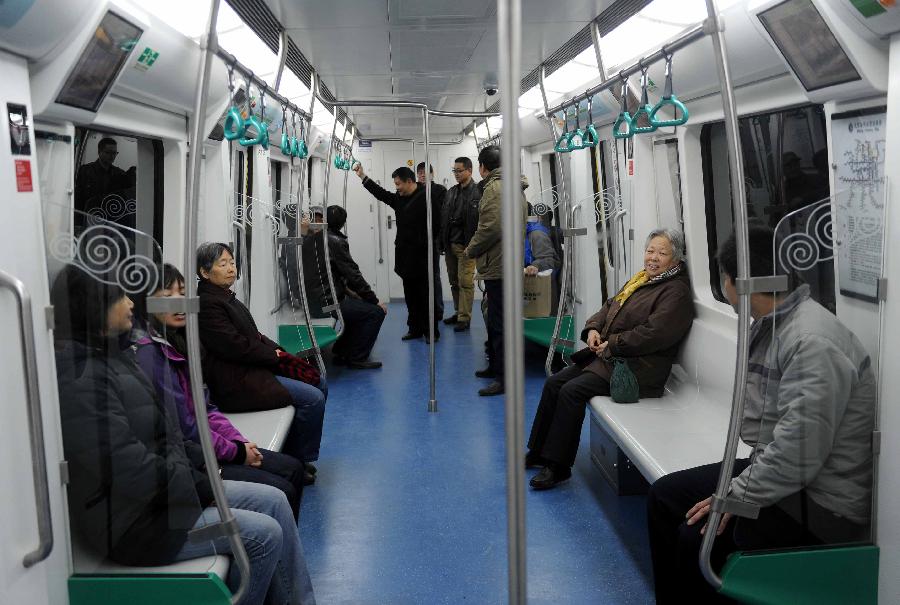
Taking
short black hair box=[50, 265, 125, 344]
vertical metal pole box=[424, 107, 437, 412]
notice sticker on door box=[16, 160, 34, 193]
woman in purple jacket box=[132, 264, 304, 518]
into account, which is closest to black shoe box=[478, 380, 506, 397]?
vertical metal pole box=[424, 107, 437, 412]

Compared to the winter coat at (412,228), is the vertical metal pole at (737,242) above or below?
below

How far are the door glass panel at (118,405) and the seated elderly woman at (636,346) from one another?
7.77 feet

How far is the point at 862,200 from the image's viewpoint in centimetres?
253

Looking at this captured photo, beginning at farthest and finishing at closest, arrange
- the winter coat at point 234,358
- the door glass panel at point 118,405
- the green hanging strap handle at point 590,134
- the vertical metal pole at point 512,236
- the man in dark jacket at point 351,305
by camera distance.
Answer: the man in dark jacket at point 351,305 → the green hanging strap handle at point 590,134 → the winter coat at point 234,358 → the door glass panel at point 118,405 → the vertical metal pole at point 512,236

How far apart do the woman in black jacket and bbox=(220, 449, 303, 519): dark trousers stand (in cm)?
74

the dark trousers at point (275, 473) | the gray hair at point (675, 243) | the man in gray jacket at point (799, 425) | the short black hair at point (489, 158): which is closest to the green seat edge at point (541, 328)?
the short black hair at point (489, 158)

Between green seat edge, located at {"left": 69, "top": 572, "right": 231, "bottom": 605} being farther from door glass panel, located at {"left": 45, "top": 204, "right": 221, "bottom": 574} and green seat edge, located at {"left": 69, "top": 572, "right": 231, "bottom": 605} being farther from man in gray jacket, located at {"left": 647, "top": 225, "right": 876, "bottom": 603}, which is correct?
man in gray jacket, located at {"left": 647, "top": 225, "right": 876, "bottom": 603}

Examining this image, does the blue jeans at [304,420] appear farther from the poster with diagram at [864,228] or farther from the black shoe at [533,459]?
the poster with diagram at [864,228]

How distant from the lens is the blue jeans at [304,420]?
4496mm

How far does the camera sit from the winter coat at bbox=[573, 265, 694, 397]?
14.2ft

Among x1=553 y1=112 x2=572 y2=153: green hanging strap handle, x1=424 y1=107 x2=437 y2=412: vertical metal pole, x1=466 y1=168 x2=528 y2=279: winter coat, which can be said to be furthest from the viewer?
x1=466 y1=168 x2=528 y2=279: winter coat

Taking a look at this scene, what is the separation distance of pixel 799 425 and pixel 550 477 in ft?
7.13

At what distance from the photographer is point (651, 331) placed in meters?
4.31

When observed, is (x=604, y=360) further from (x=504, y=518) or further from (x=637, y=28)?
(x=637, y=28)
